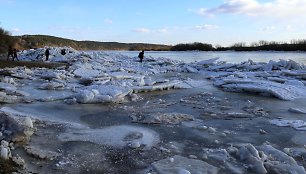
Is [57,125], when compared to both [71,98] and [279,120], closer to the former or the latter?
[71,98]

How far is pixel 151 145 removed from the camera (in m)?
6.04

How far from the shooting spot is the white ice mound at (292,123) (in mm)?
7632

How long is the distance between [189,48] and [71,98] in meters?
72.9

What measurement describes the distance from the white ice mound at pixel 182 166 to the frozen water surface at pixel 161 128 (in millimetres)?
14

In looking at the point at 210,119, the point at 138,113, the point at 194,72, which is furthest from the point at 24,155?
the point at 194,72

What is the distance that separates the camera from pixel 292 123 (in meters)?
7.96

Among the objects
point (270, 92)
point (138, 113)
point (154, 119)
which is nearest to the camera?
point (154, 119)

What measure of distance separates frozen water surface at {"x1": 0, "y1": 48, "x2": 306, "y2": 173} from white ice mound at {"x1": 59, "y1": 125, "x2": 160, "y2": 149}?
2 cm

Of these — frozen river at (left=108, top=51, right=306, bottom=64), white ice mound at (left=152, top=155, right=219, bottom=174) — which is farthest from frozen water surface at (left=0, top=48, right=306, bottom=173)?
frozen river at (left=108, top=51, right=306, bottom=64)

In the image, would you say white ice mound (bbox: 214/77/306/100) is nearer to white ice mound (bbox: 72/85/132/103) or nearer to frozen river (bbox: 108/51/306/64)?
white ice mound (bbox: 72/85/132/103)

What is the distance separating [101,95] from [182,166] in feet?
18.6

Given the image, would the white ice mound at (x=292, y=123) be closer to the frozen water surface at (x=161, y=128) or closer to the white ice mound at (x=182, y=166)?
the frozen water surface at (x=161, y=128)

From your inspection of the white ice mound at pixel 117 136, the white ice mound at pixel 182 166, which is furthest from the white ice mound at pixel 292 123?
the white ice mound at pixel 182 166

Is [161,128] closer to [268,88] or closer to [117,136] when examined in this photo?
[117,136]
